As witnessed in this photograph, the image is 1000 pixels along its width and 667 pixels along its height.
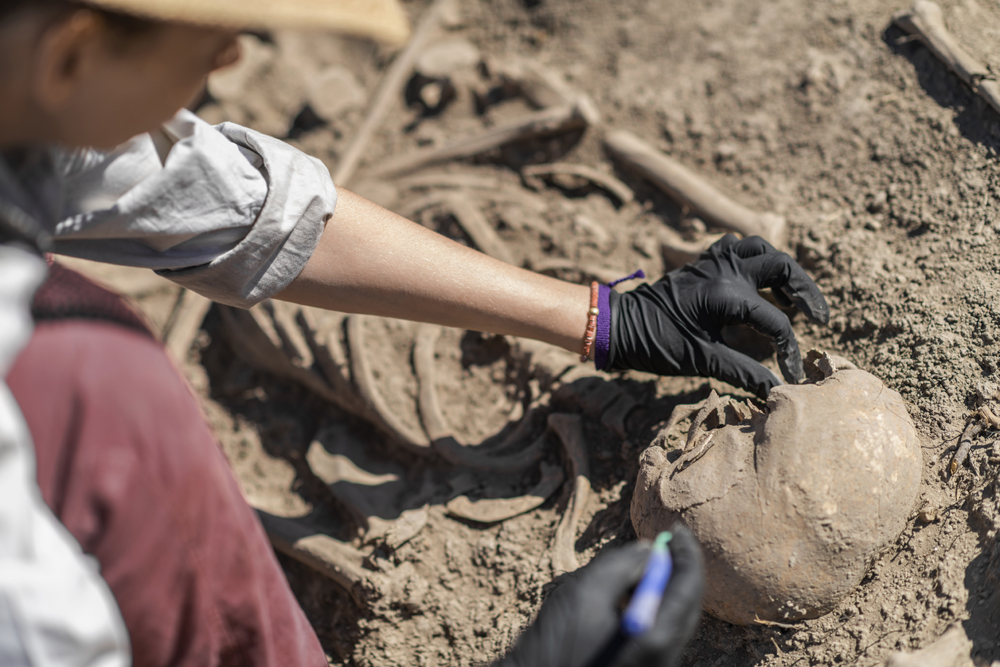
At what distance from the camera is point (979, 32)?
2373 mm

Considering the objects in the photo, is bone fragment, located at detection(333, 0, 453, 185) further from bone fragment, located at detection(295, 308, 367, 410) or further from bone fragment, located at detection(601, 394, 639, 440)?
bone fragment, located at detection(601, 394, 639, 440)

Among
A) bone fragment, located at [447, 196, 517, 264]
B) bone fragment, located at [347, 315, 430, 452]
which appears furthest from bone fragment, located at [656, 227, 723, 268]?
bone fragment, located at [347, 315, 430, 452]

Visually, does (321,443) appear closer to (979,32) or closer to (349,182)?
(349,182)

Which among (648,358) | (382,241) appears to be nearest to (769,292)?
(648,358)

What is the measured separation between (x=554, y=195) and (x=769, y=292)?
3.37 ft

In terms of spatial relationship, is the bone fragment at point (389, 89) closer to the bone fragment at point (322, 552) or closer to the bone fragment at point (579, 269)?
the bone fragment at point (579, 269)

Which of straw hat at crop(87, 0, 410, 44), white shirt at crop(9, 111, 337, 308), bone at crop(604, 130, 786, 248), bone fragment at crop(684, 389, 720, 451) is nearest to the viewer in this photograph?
straw hat at crop(87, 0, 410, 44)

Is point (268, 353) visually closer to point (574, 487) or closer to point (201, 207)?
point (201, 207)

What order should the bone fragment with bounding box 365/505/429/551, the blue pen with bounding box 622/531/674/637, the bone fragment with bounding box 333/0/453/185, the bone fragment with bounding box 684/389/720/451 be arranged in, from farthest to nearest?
the bone fragment with bounding box 333/0/453/185 < the bone fragment with bounding box 365/505/429/551 < the bone fragment with bounding box 684/389/720/451 < the blue pen with bounding box 622/531/674/637

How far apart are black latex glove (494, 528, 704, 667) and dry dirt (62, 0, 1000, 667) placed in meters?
0.74

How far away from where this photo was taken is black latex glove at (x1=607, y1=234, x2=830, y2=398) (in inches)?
74.1

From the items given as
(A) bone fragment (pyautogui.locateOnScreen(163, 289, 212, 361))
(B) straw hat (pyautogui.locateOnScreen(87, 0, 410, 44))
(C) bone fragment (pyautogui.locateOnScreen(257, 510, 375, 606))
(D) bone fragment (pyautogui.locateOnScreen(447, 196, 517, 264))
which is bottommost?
(A) bone fragment (pyautogui.locateOnScreen(163, 289, 212, 361))

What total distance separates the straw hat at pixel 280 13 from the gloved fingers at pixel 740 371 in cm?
127

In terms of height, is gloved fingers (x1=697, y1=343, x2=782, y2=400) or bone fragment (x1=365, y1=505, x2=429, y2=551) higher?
gloved fingers (x1=697, y1=343, x2=782, y2=400)
